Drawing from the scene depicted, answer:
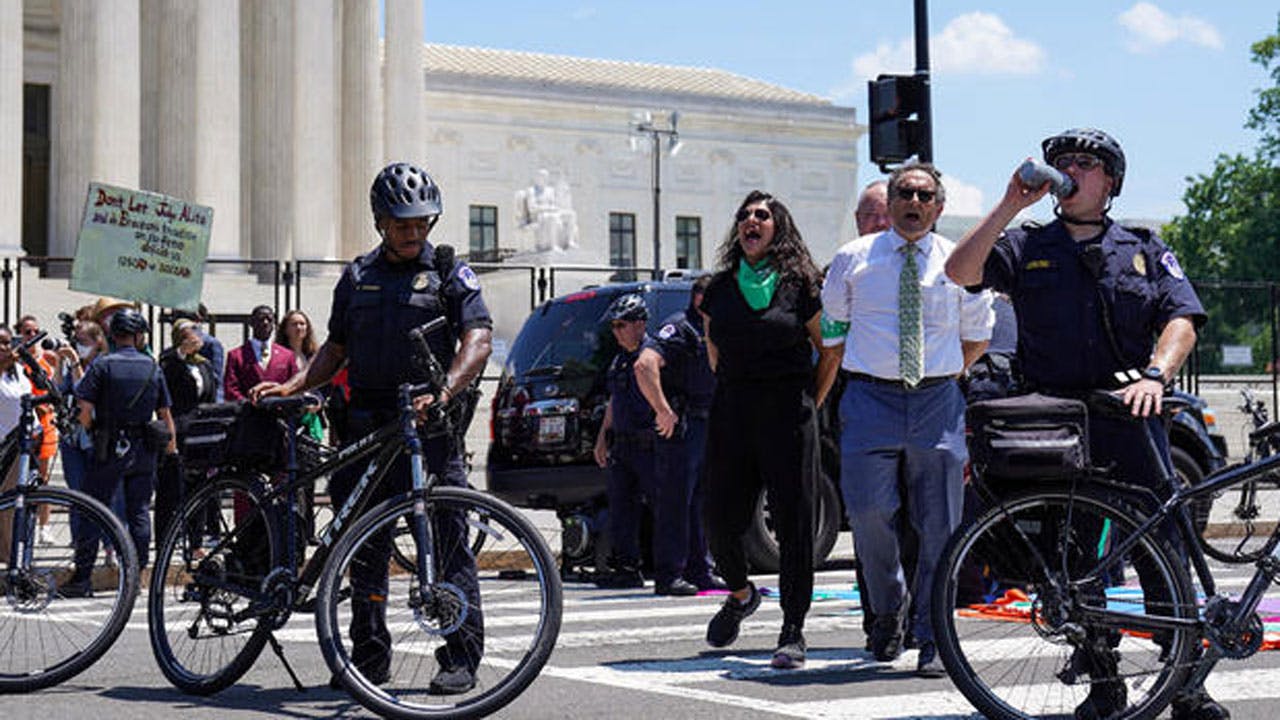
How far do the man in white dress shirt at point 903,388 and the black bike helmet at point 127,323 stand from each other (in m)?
6.96

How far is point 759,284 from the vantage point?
838cm

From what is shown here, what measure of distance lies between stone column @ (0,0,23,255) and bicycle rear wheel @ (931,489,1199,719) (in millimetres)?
38772

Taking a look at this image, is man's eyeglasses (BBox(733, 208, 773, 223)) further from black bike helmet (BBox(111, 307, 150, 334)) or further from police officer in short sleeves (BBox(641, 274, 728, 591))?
black bike helmet (BBox(111, 307, 150, 334))

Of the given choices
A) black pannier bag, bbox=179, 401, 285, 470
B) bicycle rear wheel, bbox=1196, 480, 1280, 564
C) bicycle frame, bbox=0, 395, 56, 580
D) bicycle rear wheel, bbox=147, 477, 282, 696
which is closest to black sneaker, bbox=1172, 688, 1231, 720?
bicycle rear wheel, bbox=147, 477, 282, 696

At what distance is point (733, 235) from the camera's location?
848 centimetres

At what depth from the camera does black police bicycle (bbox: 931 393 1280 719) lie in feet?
19.7

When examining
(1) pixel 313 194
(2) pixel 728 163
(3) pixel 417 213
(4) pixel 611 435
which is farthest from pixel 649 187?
(3) pixel 417 213

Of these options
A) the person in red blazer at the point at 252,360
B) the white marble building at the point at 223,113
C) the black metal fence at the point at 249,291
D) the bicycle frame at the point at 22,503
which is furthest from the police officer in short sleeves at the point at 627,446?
the white marble building at the point at 223,113

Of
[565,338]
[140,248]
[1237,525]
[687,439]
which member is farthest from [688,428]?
[140,248]

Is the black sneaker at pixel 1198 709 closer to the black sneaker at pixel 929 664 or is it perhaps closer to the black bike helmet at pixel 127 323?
the black sneaker at pixel 929 664

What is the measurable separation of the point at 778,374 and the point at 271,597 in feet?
7.45

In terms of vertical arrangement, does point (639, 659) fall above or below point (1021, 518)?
below

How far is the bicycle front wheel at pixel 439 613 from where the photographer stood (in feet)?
21.2

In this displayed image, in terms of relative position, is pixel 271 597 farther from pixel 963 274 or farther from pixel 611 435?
pixel 611 435
